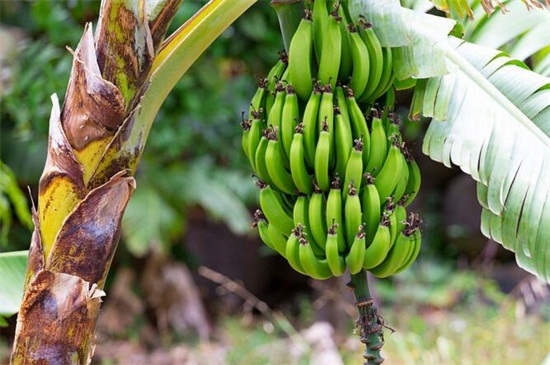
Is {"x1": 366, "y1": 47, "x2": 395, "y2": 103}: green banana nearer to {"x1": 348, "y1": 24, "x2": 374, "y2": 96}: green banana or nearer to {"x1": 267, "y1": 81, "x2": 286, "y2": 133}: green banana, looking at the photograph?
{"x1": 348, "y1": 24, "x2": 374, "y2": 96}: green banana

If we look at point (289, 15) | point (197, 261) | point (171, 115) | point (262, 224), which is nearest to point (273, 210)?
point (262, 224)

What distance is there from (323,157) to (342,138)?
5cm

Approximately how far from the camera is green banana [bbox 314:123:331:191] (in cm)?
138

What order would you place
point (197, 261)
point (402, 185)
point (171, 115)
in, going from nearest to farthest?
point (402, 185)
point (171, 115)
point (197, 261)

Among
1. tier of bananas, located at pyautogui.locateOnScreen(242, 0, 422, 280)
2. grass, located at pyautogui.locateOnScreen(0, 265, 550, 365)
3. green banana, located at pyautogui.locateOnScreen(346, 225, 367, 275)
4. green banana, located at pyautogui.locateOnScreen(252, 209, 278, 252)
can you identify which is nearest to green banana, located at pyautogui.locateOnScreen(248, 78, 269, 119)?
tier of bananas, located at pyautogui.locateOnScreen(242, 0, 422, 280)

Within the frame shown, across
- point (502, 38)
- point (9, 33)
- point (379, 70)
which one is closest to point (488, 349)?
point (502, 38)

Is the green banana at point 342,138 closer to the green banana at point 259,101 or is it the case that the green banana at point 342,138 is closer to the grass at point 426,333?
the green banana at point 259,101

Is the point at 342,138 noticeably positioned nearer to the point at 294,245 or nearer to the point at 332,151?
the point at 332,151

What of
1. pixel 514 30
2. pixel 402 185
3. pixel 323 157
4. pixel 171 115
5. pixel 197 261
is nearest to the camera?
pixel 323 157

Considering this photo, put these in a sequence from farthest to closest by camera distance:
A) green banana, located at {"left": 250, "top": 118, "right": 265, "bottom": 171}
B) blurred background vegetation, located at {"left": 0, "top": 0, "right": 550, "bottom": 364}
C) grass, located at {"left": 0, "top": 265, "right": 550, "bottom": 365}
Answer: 1. blurred background vegetation, located at {"left": 0, "top": 0, "right": 550, "bottom": 364}
2. grass, located at {"left": 0, "top": 265, "right": 550, "bottom": 365}
3. green banana, located at {"left": 250, "top": 118, "right": 265, "bottom": 171}

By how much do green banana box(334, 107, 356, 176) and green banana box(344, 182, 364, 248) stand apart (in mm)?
56

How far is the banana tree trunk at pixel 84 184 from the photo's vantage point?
1.39 metres

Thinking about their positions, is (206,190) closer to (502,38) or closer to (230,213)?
(230,213)

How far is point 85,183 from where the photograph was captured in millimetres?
1415
